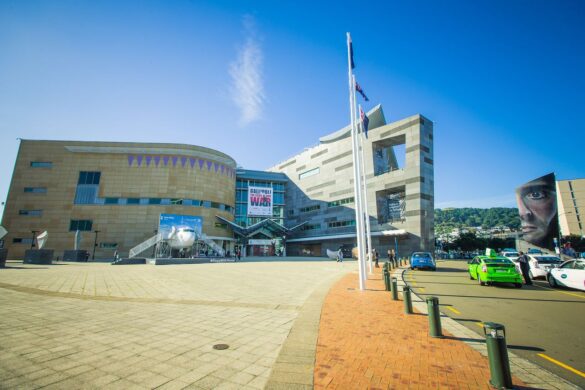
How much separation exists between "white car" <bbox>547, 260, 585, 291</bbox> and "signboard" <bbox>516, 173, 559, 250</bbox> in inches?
1049

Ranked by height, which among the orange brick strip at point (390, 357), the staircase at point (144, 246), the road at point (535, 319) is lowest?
the road at point (535, 319)

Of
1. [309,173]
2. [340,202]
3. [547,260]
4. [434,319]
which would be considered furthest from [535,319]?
[309,173]

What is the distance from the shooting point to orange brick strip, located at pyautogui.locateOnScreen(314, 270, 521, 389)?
3.46 meters

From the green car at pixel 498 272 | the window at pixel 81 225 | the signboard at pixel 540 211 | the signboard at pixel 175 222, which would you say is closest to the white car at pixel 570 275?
the green car at pixel 498 272

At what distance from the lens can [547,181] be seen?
3231 centimetres

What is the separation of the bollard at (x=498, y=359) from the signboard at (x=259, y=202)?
192ft

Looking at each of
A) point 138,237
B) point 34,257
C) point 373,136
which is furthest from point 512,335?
point 138,237

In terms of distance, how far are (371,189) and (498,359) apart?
154 feet

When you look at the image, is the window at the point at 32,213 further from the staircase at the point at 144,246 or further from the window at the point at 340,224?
the window at the point at 340,224

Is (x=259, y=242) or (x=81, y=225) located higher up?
(x=81, y=225)

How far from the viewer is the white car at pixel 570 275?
11.2 m

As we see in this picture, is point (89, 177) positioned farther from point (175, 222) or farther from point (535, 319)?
point (535, 319)

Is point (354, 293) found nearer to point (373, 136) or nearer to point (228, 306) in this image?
point (228, 306)

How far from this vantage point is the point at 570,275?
462 inches
